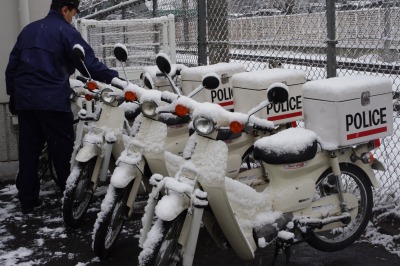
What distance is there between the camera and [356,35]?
560cm

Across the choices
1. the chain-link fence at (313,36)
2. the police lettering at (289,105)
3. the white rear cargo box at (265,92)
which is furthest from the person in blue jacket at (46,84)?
the chain-link fence at (313,36)

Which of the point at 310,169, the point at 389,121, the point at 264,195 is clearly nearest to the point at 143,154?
the point at 264,195

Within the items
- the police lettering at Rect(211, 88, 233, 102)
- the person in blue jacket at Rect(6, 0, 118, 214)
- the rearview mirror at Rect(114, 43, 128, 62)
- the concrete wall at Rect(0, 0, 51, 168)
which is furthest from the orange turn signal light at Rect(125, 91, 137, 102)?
the concrete wall at Rect(0, 0, 51, 168)

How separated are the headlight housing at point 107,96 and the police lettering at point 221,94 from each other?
3.75 ft

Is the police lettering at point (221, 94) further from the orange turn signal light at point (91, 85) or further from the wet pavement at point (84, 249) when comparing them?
the wet pavement at point (84, 249)

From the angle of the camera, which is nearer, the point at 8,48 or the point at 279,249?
the point at 279,249

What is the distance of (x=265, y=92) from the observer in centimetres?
501

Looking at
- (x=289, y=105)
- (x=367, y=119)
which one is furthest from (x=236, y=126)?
(x=289, y=105)

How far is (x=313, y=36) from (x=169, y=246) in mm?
3067

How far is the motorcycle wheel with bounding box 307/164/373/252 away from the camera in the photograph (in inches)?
177

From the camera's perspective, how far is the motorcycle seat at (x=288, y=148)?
164 inches

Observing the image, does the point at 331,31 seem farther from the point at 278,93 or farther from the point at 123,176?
the point at 123,176

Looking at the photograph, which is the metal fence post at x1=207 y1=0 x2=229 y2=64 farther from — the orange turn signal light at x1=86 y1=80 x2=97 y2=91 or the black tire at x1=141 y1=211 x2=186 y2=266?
the black tire at x1=141 y1=211 x2=186 y2=266

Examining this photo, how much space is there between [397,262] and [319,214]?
0.67m
